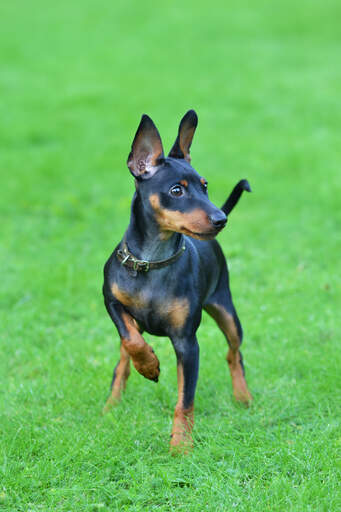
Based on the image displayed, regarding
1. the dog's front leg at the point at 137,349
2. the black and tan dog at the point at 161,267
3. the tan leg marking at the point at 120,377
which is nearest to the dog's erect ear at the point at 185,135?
the black and tan dog at the point at 161,267

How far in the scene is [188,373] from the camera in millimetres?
4223

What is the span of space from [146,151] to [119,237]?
4713 mm

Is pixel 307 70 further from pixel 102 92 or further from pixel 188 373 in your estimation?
pixel 188 373

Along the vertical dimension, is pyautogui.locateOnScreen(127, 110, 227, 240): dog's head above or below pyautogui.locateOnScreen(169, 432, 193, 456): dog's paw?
above

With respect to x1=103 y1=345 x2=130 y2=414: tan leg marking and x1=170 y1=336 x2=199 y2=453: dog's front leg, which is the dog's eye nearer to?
x1=170 y1=336 x2=199 y2=453: dog's front leg

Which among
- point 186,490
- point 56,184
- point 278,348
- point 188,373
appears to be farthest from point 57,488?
point 56,184

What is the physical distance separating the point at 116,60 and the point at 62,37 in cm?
333

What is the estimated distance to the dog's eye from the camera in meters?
3.92

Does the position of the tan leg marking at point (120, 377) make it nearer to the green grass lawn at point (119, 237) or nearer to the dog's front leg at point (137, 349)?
the green grass lawn at point (119, 237)

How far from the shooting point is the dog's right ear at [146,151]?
4020 millimetres

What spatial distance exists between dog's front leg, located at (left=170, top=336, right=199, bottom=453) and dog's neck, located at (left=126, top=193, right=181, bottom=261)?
1.82 ft

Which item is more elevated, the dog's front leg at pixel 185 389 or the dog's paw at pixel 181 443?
the dog's front leg at pixel 185 389

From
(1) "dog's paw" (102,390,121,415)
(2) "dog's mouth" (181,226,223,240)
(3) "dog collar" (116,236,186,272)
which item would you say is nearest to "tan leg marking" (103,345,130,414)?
(1) "dog's paw" (102,390,121,415)

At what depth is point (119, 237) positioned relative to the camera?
28.7 ft
